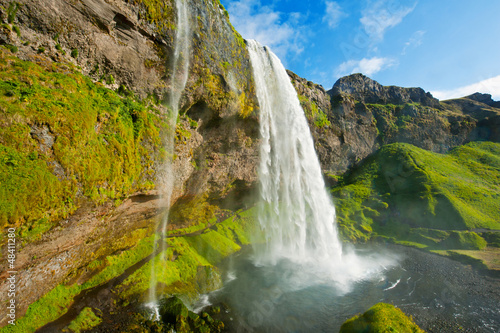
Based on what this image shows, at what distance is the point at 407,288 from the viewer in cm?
1677

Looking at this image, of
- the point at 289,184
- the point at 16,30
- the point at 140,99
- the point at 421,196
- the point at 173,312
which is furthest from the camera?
the point at 421,196

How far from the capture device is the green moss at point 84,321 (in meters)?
9.73

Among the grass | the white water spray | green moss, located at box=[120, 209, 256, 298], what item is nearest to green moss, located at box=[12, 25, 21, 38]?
the grass

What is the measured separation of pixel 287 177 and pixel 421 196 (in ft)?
78.1

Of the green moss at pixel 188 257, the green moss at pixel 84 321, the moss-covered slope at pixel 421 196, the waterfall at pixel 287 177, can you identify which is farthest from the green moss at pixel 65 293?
the moss-covered slope at pixel 421 196

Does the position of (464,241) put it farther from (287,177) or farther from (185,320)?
(185,320)

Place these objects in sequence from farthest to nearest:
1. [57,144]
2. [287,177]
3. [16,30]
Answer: [287,177]
[16,30]
[57,144]

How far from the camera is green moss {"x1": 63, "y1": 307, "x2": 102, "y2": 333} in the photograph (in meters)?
9.73

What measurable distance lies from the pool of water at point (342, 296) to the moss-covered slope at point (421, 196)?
10161 mm

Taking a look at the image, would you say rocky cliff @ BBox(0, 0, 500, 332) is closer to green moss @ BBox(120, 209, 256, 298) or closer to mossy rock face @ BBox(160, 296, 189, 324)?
green moss @ BBox(120, 209, 256, 298)

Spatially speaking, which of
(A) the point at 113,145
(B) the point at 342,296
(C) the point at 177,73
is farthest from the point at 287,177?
(A) the point at 113,145

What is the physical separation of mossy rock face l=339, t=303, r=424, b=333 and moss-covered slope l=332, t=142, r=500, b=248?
81.4ft

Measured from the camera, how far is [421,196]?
3397cm

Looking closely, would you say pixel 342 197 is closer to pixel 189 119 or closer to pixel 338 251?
pixel 338 251
